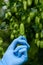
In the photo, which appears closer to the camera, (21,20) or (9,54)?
(9,54)

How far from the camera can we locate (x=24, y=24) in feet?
9.55

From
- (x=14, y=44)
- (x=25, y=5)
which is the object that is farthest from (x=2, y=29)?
(x=14, y=44)

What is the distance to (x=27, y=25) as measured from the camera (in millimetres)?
2955

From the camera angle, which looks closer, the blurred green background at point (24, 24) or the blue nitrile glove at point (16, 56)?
the blue nitrile glove at point (16, 56)

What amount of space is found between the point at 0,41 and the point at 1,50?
0.09 metres

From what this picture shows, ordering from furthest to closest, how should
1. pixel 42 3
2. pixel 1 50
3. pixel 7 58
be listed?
pixel 1 50
pixel 42 3
pixel 7 58

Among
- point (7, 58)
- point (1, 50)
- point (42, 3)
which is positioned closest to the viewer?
point (7, 58)

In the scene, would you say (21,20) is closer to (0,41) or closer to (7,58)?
(0,41)

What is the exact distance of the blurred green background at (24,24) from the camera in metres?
2.75

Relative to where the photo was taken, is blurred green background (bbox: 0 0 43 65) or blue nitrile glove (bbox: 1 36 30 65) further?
blurred green background (bbox: 0 0 43 65)

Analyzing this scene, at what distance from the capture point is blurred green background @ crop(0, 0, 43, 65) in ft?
9.02

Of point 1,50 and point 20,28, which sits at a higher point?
point 20,28

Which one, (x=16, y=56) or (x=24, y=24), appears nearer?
(x=16, y=56)

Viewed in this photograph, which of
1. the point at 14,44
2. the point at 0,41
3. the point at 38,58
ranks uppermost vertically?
the point at 14,44
